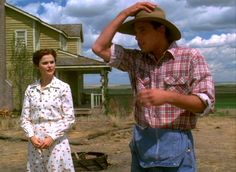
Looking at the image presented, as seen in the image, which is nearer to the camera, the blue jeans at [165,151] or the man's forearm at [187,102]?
the man's forearm at [187,102]

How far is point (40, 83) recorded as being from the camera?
4855mm

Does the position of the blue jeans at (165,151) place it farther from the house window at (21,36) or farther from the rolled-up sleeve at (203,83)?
the house window at (21,36)

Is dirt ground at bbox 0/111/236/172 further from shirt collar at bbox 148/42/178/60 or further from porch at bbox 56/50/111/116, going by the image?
shirt collar at bbox 148/42/178/60

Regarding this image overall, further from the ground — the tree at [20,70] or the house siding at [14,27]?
the house siding at [14,27]

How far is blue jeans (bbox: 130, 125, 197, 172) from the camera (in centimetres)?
274

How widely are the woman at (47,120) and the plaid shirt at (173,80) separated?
1952mm

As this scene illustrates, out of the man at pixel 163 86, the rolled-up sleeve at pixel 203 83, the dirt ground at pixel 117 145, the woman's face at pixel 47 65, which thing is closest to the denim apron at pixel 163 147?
the man at pixel 163 86

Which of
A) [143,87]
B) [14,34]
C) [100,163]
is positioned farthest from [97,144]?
[14,34]

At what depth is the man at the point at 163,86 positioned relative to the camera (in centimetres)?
273

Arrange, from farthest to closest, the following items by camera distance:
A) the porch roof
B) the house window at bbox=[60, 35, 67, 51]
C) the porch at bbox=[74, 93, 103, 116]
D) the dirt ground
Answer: the house window at bbox=[60, 35, 67, 51]
the porch roof
the porch at bbox=[74, 93, 103, 116]
the dirt ground

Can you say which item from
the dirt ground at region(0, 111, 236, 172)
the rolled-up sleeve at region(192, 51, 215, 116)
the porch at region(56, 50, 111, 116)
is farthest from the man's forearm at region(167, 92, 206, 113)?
the porch at region(56, 50, 111, 116)

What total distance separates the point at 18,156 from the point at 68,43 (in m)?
22.8

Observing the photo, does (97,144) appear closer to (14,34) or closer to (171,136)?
(171,136)

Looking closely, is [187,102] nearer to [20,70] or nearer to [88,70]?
[20,70]
